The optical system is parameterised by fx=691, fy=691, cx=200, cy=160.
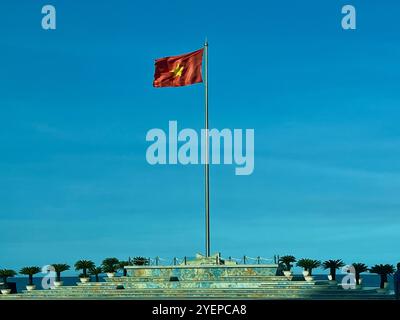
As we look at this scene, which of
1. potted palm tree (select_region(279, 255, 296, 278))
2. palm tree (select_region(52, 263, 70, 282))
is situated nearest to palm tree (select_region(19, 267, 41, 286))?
palm tree (select_region(52, 263, 70, 282))

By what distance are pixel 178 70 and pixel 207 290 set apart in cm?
1354

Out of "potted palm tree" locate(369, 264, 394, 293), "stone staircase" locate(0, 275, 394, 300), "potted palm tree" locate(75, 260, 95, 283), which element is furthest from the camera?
"potted palm tree" locate(75, 260, 95, 283)

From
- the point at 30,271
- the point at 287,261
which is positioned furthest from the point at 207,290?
the point at 30,271

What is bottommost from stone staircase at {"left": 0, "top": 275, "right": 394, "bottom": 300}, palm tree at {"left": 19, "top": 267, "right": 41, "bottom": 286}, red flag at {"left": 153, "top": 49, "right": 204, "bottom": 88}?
stone staircase at {"left": 0, "top": 275, "right": 394, "bottom": 300}

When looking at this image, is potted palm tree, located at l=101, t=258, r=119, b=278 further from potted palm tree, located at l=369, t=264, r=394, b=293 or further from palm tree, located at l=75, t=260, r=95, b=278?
potted palm tree, located at l=369, t=264, r=394, b=293

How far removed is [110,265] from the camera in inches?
2178

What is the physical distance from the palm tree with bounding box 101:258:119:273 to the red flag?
59.9 feet

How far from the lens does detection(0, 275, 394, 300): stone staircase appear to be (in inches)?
1543

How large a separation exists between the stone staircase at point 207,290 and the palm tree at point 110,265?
9.32 meters

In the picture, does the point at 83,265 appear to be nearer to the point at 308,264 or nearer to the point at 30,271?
the point at 30,271

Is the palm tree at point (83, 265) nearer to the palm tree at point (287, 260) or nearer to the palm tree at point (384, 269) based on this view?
the palm tree at point (287, 260)

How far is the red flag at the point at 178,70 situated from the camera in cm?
4278
